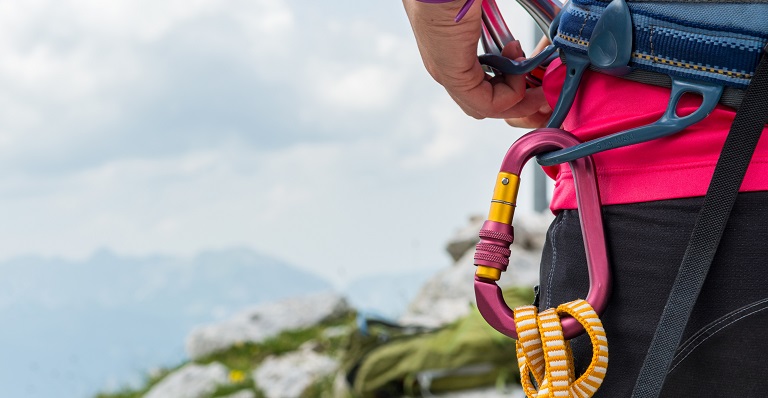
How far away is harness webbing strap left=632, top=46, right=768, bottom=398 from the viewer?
37.2 inches

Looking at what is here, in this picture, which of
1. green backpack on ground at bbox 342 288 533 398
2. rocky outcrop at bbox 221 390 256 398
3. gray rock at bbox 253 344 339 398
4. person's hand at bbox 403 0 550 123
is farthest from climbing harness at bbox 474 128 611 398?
rocky outcrop at bbox 221 390 256 398

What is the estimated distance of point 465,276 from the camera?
18.4 feet

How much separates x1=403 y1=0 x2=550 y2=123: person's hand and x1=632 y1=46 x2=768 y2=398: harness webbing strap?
0.38m

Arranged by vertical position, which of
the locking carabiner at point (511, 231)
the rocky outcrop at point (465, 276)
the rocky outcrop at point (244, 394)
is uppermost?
the locking carabiner at point (511, 231)

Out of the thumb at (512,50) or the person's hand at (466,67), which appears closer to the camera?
the person's hand at (466,67)

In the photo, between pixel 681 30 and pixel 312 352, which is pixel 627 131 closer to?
pixel 681 30

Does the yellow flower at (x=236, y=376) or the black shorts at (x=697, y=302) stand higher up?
the black shorts at (x=697, y=302)

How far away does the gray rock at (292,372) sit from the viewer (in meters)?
5.10

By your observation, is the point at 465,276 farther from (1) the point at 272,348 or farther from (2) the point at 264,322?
(2) the point at 264,322

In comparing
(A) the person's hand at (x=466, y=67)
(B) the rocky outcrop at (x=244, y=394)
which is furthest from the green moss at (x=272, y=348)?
(A) the person's hand at (x=466, y=67)

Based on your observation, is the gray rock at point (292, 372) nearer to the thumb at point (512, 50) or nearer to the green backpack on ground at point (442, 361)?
the green backpack on ground at point (442, 361)

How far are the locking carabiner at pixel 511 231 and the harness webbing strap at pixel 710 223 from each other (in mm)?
91

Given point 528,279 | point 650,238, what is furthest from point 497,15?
point 528,279

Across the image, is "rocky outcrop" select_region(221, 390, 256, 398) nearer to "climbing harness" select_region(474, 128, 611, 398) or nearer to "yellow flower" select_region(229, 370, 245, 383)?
"yellow flower" select_region(229, 370, 245, 383)
